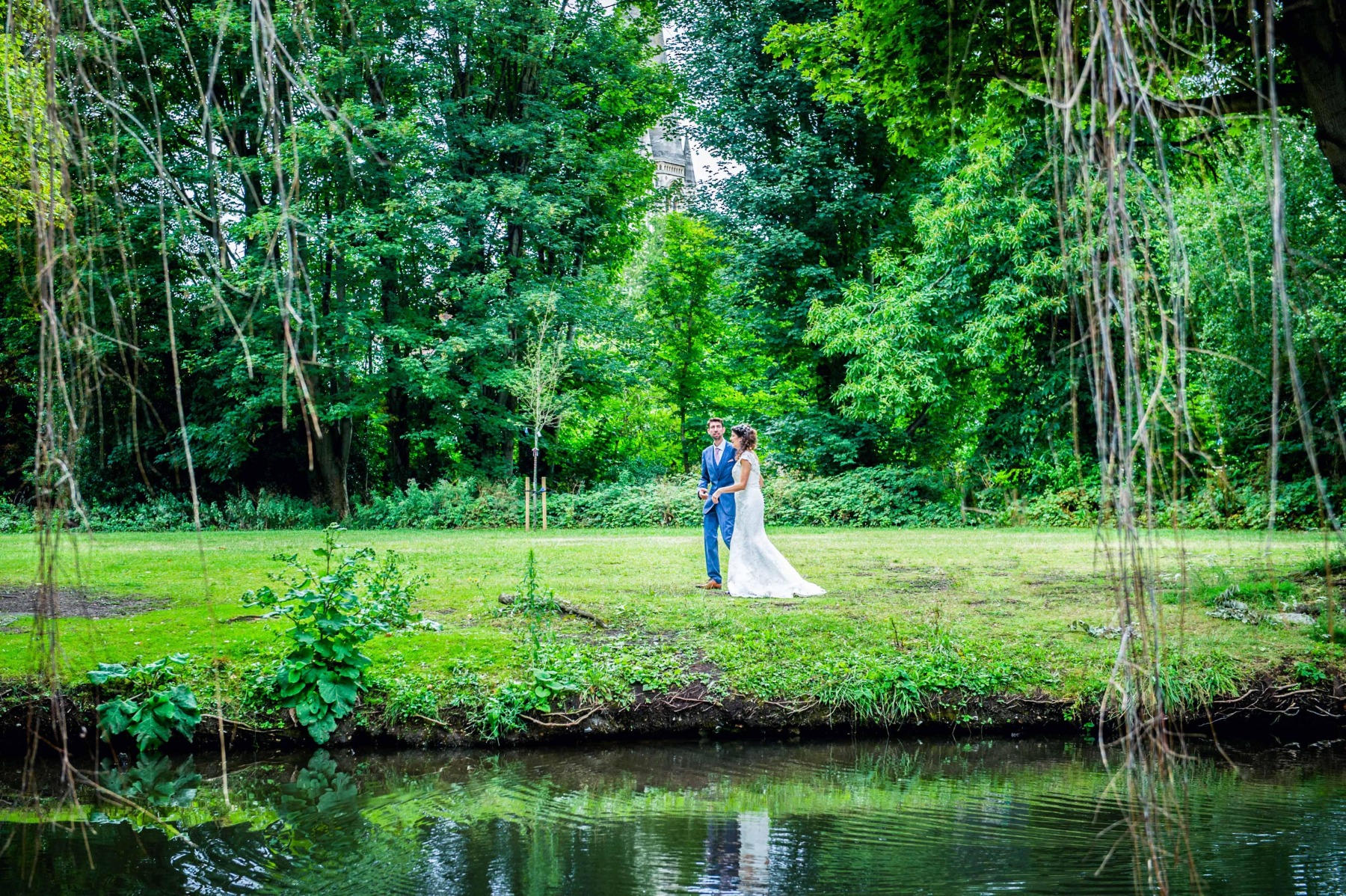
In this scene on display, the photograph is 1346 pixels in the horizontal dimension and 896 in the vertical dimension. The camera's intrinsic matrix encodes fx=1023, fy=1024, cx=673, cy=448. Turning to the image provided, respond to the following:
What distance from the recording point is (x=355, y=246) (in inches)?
918

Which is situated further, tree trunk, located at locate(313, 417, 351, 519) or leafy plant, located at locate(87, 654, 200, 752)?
tree trunk, located at locate(313, 417, 351, 519)

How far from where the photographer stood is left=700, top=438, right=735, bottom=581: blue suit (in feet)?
36.0

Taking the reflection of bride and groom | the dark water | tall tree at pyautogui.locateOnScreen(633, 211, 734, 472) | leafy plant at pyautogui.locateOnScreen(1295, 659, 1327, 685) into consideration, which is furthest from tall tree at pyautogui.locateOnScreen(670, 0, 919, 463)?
the dark water

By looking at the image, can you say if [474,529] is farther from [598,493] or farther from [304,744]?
[304,744]

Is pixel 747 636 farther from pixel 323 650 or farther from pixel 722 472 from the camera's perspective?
pixel 323 650

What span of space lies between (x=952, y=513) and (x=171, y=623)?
1866cm

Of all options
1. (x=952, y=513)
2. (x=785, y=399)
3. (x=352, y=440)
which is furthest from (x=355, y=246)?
(x=952, y=513)

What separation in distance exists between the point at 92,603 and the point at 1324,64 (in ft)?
37.7

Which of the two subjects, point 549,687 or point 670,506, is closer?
point 549,687

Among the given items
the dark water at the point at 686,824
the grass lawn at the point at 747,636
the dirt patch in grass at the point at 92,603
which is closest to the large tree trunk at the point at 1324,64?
the grass lawn at the point at 747,636

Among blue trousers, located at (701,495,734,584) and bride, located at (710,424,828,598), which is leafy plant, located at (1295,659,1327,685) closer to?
bride, located at (710,424,828,598)

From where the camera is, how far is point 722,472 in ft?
36.2

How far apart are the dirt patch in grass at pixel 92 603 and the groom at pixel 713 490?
18.2 ft

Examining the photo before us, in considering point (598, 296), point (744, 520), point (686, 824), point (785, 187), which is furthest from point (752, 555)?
point (598, 296)
